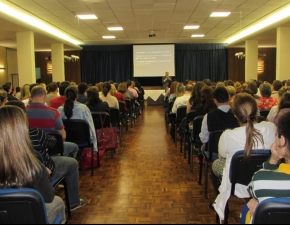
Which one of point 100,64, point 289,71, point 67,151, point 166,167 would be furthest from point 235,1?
point 100,64

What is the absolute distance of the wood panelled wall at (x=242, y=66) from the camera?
59.2 feet

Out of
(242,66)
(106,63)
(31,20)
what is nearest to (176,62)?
(242,66)

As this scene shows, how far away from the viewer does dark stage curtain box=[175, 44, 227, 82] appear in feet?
58.3

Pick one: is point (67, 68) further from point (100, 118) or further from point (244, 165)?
point (244, 165)

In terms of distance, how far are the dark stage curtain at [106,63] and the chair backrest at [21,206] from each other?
54.1 ft

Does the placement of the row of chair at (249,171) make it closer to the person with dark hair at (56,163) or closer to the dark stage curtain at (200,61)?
the person with dark hair at (56,163)

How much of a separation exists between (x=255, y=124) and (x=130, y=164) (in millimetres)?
2858

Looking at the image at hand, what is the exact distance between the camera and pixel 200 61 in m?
18.0

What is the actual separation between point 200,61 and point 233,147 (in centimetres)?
1593

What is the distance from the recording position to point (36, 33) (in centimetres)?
1038

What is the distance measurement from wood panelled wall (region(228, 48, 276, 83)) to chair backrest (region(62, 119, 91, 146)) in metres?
→ 15.1

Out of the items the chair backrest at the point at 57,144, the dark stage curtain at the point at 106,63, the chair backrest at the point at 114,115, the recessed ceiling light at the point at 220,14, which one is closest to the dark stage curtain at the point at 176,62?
the dark stage curtain at the point at 106,63

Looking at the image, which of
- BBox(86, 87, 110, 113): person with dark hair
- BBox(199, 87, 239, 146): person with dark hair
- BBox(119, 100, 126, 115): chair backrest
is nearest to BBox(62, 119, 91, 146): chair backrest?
BBox(86, 87, 110, 113): person with dark hair

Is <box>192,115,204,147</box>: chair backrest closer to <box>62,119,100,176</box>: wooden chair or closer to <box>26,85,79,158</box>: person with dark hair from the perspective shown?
<box>62,119,100,176</box>: wooden chair
